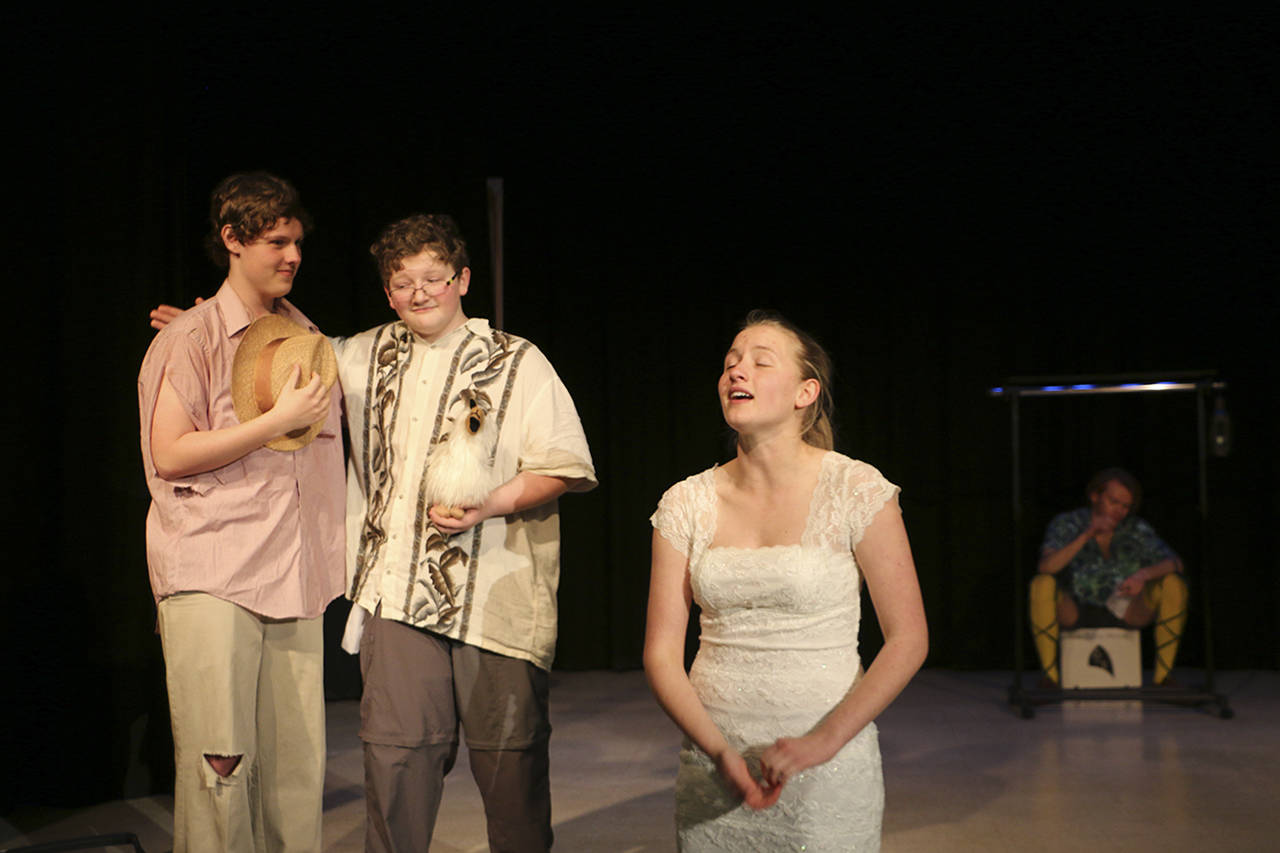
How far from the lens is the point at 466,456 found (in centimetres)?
230

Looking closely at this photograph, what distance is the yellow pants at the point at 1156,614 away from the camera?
5281 millimetres

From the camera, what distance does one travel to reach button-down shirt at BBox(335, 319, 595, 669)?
2.34 m

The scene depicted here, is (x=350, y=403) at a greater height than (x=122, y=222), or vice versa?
(x=122, y=222)

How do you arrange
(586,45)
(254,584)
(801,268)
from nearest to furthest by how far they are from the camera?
1. (254,584)
2. (586,45)
3. (801,268)

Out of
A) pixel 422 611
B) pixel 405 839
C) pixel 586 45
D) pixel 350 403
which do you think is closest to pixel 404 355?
pixel 350 403

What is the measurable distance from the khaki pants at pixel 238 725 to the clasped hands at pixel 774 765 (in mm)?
899

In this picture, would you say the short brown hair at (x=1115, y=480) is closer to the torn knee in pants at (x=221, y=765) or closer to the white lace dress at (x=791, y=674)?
the white lace dress at (x=791, y=674)

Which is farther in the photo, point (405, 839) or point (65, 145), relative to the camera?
point (65, 145)

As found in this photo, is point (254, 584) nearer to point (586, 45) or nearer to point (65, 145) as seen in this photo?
point (65, 145)

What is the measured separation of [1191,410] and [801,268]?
2.07 m

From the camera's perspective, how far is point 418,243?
2.37 meters

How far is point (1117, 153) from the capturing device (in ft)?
19.3

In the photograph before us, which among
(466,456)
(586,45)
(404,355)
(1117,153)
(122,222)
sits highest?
(586,45)

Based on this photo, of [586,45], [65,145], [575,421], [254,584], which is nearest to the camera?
[254,584]
